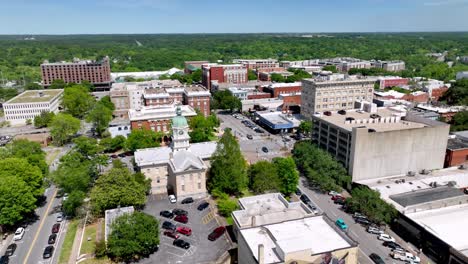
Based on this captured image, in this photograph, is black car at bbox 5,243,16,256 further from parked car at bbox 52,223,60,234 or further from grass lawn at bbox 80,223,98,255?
grass lawn at bbox 80,223,98,255

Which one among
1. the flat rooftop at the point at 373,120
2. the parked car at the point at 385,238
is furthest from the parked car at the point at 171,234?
the flat rooftop at the point at 373,120

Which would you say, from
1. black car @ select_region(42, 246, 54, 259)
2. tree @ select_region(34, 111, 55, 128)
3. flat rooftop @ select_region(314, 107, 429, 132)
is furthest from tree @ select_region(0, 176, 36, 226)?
tree @ select_region(34, 111, 55, 128)

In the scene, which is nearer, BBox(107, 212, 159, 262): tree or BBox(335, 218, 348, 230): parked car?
BBox(107, 212, 159, 262): tree

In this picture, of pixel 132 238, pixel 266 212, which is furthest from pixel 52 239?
pixel 266 212

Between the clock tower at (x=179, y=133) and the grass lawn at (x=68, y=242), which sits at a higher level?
the clock tower at (x=179, y=133)

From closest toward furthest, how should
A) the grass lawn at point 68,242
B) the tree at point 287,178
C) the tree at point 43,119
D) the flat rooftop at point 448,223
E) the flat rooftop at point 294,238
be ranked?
the flat rooftop at point 294,238, the flat rooftop at point 448,223, the grass lawn at point 68,242, the tree at point 287,178, the tree at point 43,119

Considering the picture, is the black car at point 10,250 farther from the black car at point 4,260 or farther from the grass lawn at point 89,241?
the grass lawn at point 89,241
